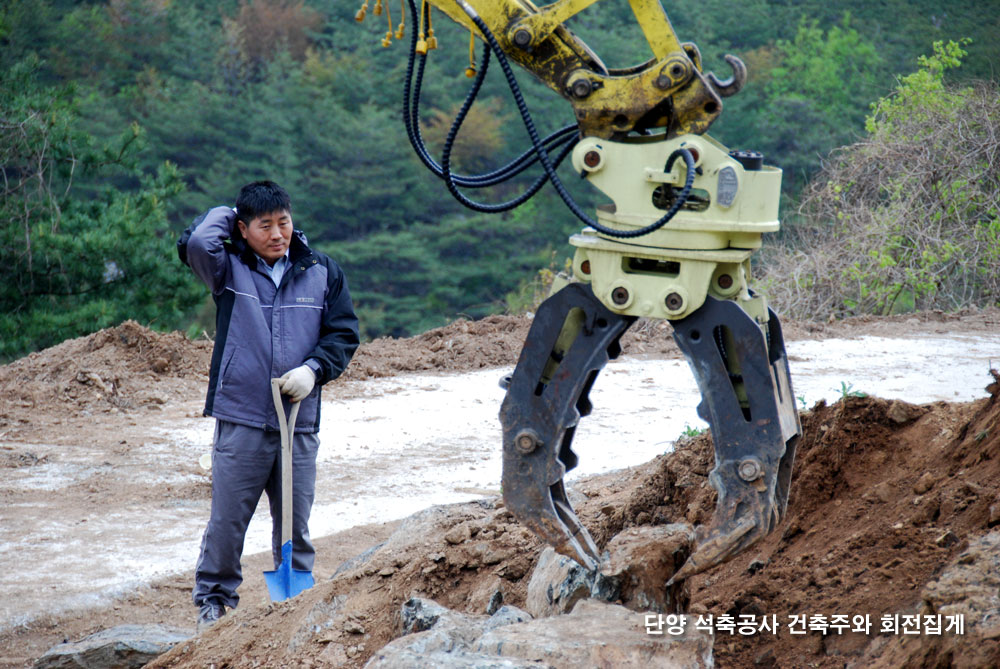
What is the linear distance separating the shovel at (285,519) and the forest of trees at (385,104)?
18.8 meters

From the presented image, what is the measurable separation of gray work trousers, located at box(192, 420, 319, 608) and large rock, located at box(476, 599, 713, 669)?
1483mm

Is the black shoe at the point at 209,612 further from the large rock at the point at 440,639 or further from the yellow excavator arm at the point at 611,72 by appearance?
the yellow excavator arm at the point at 611,72

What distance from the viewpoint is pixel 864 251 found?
12234 mm

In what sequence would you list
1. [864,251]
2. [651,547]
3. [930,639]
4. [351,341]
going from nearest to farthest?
[930,639]
[651,547]
[351,341]
[864,251]

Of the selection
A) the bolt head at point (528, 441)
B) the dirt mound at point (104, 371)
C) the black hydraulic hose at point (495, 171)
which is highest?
the black hydraulic hose at point (495, 171)

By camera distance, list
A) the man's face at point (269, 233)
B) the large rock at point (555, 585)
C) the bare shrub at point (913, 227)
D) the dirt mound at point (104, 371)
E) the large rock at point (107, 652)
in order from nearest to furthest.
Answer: the large rock at point (555, 585)
the large rock at point (107, 652)
the man's face at point (269, 233)
the dirt mound at point (104, 371)
the bare shrub at point (913, 227)

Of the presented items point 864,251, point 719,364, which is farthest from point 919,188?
point 719,364

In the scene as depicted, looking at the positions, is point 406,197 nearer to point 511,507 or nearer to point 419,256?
point 419,256

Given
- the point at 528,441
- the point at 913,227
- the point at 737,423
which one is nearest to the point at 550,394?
the point at 528,441

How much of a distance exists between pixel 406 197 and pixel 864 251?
60.6 ft

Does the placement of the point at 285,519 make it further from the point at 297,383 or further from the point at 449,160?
the point at 449,160

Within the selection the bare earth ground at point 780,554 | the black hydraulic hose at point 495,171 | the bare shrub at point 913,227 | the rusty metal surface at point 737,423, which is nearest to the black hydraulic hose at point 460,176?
the black hydraulic hose at point 495,171

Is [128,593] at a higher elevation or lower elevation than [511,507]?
lower

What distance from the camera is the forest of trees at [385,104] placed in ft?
89.8
